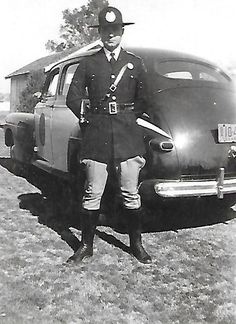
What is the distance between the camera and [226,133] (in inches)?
148

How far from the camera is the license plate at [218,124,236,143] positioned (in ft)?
12.2

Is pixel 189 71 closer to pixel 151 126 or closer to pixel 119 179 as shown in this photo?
pixel 151 126

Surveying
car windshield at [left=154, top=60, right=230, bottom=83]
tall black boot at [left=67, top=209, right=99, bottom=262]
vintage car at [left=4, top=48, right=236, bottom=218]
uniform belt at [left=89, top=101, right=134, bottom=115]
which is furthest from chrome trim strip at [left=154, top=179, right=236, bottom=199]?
car windshield at [left=154, top=60, right=230, bottom=83]

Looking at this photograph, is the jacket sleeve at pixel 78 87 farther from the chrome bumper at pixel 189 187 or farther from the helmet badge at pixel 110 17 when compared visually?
the chrome bumper at pixel 189 187

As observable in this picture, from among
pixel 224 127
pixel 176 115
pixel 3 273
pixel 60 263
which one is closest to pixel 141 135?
pixel 176 115

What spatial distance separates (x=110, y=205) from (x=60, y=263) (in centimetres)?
128

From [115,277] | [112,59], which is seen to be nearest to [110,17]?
[112,59]

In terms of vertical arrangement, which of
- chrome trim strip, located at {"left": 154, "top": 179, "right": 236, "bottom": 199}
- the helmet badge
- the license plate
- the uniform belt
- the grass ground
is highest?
the helmet badge

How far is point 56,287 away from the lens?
9.74ft

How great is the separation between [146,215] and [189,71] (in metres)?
1.35

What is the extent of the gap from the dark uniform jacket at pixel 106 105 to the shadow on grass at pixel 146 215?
2.49ft

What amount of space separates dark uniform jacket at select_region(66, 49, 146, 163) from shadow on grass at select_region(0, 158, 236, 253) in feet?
2.49

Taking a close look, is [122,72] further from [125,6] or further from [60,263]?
[60,263]

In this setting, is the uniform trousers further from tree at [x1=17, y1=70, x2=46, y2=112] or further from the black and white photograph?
tree at [x1=17, y1=70, x2=46, y2=112]
